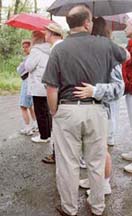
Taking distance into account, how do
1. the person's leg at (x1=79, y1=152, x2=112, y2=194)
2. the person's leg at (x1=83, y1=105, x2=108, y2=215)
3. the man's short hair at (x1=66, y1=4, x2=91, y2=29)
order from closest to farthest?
the man's short hair at (x1=66, y1=4, x2=91, y2=29) < the person's leg at (x1=83, y1=105, x2=108, y2=215) < the person's leg at (x1=79, y1=152, x2=112, y2=194)

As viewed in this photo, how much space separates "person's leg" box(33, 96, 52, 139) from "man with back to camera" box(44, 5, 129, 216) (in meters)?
1.93

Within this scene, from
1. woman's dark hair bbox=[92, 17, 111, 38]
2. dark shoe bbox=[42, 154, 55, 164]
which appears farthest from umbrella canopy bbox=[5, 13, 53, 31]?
dark shoe bbox=[42, 154, 55, 164]

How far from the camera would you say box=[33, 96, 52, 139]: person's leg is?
5.63m

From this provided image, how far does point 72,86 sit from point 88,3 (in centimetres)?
143

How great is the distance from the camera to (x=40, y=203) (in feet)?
13.7

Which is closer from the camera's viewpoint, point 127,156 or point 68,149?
point 68,149

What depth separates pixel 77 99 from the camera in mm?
3568

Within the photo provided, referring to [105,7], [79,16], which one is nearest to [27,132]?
[105,7]

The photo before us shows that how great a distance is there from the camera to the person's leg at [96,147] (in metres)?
3.58

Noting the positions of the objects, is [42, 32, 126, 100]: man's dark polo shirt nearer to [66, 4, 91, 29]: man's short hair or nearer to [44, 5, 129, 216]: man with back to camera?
[44, 5, 129, 216]: man with back to camera

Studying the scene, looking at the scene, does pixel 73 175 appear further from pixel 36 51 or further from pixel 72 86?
pixel 36 51

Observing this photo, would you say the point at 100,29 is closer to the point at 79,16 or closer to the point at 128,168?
the point at 79,16

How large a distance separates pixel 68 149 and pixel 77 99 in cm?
44

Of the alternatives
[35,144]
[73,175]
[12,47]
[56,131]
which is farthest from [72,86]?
[12,47]
